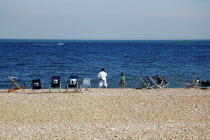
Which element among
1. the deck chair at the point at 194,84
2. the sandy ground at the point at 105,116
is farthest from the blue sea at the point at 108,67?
the sandy ground at the point at 105,116

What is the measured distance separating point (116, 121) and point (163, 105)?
2855 millimetres

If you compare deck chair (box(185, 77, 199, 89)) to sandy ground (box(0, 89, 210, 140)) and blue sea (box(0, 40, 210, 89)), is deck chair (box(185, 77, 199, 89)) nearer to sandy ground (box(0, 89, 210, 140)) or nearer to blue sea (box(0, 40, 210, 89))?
blue sea (box(0, 40, 210, 89))

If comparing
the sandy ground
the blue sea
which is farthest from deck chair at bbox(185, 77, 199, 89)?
the sandy ground

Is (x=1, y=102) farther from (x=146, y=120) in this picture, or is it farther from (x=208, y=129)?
(x=208, y=129)

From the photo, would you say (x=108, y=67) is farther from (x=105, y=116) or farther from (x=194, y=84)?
(x=105, y=116)

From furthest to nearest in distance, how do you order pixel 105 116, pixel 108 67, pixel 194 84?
pixel 108 67
pixel 194 84
pixel 105 116

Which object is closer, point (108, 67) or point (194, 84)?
point (194, 84)

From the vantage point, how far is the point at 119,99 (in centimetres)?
1271

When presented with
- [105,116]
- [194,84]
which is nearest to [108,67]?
[194,84]

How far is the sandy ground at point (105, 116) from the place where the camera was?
7.87m

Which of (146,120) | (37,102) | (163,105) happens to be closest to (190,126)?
(146,120)

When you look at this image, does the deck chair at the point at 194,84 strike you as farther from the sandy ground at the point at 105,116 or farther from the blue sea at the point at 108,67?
the sandy ground at the point at 105,116

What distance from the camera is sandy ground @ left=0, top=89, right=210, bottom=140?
25.8 ft

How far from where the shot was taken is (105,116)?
391 inches
